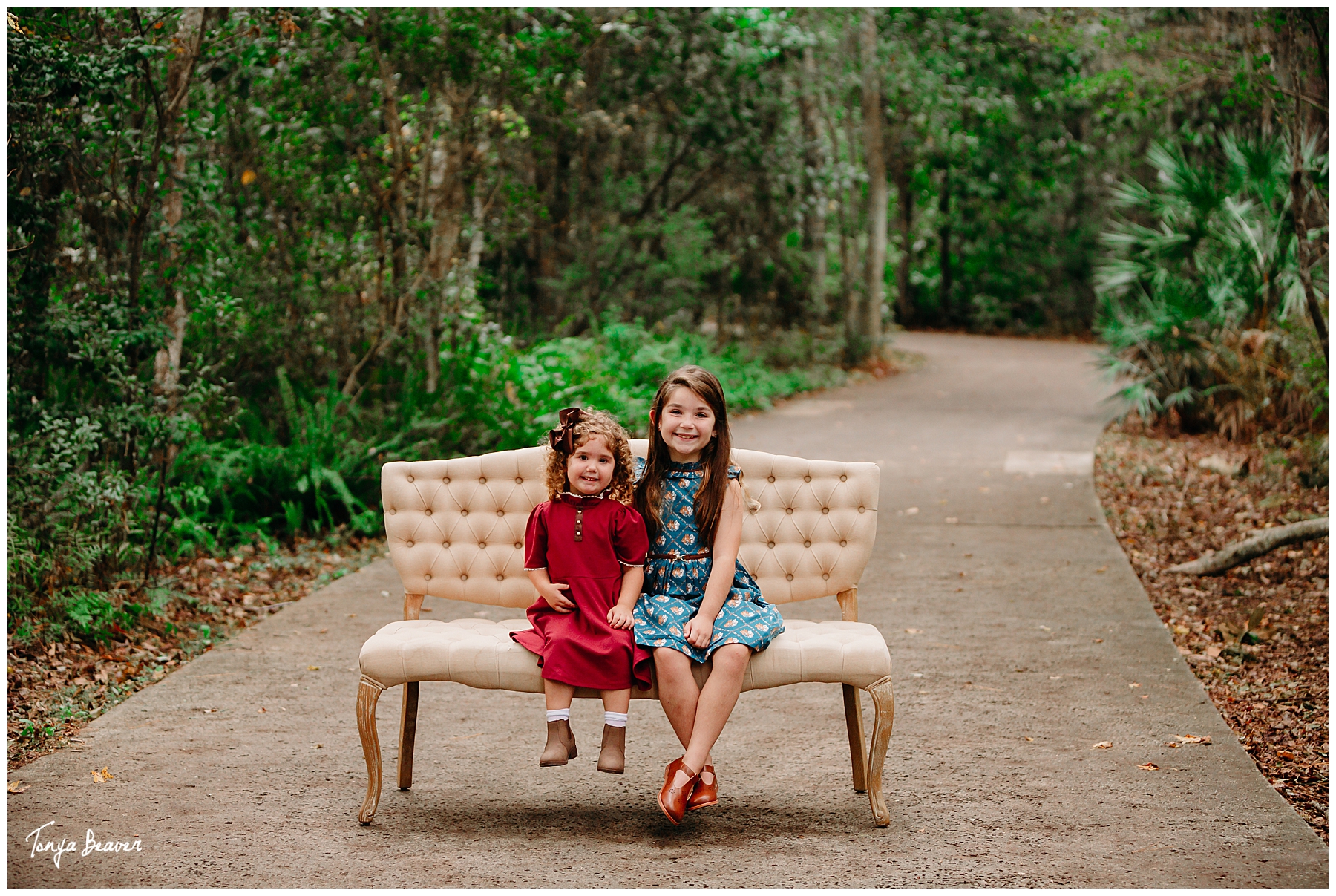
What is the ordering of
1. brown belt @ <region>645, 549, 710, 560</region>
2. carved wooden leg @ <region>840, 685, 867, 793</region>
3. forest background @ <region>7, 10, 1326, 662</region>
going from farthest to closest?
forest background @ <region>7, 10, 1326, 662</region>, carved wooden leg @ <region>840, 685, 867, 793</region>, brown belt @ <region>645, 549, 710, 560</region>

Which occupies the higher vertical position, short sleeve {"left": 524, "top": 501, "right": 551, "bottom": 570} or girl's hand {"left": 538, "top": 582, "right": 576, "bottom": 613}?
short sleeve {"left": 524, "top": 501, "right": 551, "bottom": 570}

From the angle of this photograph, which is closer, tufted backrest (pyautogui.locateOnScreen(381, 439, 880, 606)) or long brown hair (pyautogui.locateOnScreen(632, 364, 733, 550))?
long brown hair (pyautogui.locateOnScreen(632, 364, 733, 550))

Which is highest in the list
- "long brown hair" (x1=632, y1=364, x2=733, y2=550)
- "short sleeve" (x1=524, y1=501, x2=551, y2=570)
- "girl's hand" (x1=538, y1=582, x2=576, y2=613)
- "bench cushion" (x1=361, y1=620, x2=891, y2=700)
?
"long brown hair" (x1=632, y1=364, x2=733, y2=550)

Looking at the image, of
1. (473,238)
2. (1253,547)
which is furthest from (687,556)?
(473,238)

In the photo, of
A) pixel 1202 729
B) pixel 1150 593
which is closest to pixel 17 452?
pixel 1202 729

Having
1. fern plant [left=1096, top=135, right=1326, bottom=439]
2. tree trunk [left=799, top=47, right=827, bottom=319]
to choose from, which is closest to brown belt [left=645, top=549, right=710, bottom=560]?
fern plant [left=1096, top=135, right=1326, bottom=439]

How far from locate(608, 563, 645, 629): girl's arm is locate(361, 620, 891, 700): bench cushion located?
0.66ft

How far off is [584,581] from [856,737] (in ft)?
3.43

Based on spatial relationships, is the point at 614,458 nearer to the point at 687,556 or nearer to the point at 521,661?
the point at 687,556

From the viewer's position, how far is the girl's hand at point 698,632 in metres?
3.56

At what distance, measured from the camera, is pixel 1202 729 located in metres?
4.53

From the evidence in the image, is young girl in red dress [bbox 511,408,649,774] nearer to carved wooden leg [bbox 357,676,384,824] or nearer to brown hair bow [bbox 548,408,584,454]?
brown hair bow [bbox 548,408,584,454]

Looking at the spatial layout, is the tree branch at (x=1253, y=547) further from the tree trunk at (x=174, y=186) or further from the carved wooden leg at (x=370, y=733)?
the tree trunk at (x=174, y=186)

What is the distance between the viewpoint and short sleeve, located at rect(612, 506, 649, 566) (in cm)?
371
